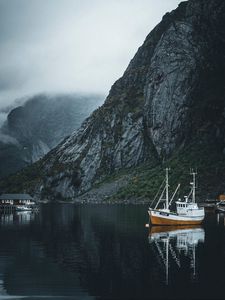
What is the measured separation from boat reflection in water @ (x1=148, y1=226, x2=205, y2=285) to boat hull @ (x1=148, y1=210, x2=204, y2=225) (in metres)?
2.18

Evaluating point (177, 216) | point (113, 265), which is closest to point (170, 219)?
point (177, 216)

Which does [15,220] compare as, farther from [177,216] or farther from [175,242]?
[175,242]

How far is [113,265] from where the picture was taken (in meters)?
60.8

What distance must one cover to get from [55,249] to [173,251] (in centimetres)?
1897

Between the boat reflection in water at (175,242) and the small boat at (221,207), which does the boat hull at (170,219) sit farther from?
the small boat at (221,207)

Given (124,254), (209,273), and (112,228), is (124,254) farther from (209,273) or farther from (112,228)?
(112,228)

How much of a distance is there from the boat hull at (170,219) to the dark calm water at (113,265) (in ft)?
46.4

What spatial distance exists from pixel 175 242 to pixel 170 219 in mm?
33418

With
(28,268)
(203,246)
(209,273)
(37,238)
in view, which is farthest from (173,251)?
(37,238)

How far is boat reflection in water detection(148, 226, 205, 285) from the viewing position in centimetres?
6444

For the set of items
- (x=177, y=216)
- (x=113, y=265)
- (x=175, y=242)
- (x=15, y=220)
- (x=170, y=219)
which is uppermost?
(x=177, y=216)

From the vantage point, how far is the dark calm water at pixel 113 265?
1857 inches

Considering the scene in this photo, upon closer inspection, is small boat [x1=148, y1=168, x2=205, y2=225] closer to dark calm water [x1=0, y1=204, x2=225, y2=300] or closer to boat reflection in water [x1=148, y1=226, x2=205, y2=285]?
boat reflection in water [x1=148, y1=226, x2=205, y2=285]

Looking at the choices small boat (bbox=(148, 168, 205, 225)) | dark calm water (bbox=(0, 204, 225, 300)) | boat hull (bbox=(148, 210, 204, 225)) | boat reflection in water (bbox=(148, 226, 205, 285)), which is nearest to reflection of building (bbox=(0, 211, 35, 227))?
dark calm water (bbox=(0, 204, 225, 300))
